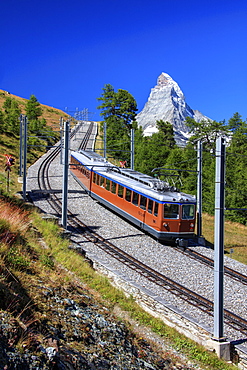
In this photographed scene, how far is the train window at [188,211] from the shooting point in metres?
18.0

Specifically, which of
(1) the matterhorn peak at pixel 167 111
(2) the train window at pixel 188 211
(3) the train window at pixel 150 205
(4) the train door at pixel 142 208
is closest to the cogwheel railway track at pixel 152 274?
(2) the train window at pixel 188 211

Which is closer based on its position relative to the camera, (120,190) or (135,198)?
(135,198)

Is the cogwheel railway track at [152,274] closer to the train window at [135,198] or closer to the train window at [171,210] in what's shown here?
the train window at [171,210]

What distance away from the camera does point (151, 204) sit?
18.4 m

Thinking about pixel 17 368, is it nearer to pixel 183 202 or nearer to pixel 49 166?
pixel 183 202

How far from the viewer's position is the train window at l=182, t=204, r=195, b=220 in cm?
1805

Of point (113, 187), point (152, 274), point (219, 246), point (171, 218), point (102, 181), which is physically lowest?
point (152, 274)

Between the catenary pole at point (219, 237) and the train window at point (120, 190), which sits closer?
the catenary pole at point (219, 237)

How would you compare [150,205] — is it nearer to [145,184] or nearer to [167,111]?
[145,184]

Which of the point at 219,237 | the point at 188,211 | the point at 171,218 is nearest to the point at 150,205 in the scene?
the point at 171,218

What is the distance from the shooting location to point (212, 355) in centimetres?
846

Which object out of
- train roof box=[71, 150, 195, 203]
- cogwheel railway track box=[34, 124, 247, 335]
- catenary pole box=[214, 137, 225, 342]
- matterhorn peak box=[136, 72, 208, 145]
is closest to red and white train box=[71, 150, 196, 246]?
train roof box=[71, 150, 195, 203]

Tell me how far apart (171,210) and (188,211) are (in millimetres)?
989

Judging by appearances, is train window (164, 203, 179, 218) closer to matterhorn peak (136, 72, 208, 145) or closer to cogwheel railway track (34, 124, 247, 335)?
cogwheel railway track (34, 124, 247, 335)
